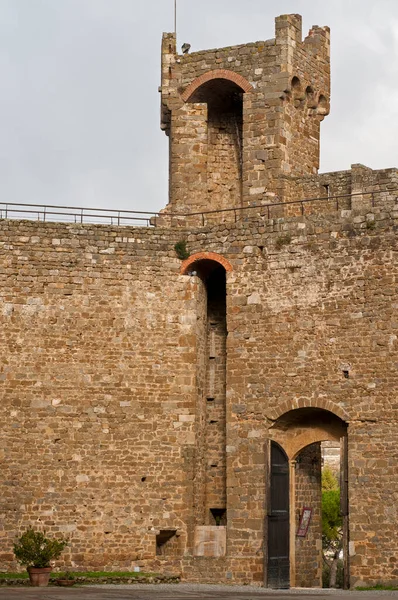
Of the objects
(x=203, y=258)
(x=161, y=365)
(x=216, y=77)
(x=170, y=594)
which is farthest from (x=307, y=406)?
(x=216, y=77)

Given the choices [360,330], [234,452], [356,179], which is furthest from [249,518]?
[356,179]

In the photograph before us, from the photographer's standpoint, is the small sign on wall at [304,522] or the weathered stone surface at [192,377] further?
the small sign on wall at [304,522]

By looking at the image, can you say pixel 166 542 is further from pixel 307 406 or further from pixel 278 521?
pixel 307 406

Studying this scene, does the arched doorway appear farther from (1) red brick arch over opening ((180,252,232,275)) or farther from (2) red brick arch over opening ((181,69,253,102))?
(2) red brick arch over opening ((181,69,253,102))

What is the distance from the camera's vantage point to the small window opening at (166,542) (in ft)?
76.3

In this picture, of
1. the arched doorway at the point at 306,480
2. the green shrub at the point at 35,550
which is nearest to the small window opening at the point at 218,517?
the arched doorway at the point at 306,480

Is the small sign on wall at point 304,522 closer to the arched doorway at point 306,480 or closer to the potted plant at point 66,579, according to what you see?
the arched doorway at point 306,480

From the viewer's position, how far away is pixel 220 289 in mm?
25297

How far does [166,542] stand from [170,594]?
4.07m

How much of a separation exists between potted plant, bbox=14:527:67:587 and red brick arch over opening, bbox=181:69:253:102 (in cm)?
1075

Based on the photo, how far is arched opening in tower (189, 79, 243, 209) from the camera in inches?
1051

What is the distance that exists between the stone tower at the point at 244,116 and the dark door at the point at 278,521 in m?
5.71

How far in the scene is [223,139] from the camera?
89.4 ft

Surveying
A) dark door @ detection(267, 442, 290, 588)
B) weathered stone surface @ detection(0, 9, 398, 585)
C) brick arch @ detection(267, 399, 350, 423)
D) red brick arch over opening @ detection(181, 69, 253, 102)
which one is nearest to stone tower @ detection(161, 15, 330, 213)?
red brick arch over opening @ detection(181, 69, 253, 102)
